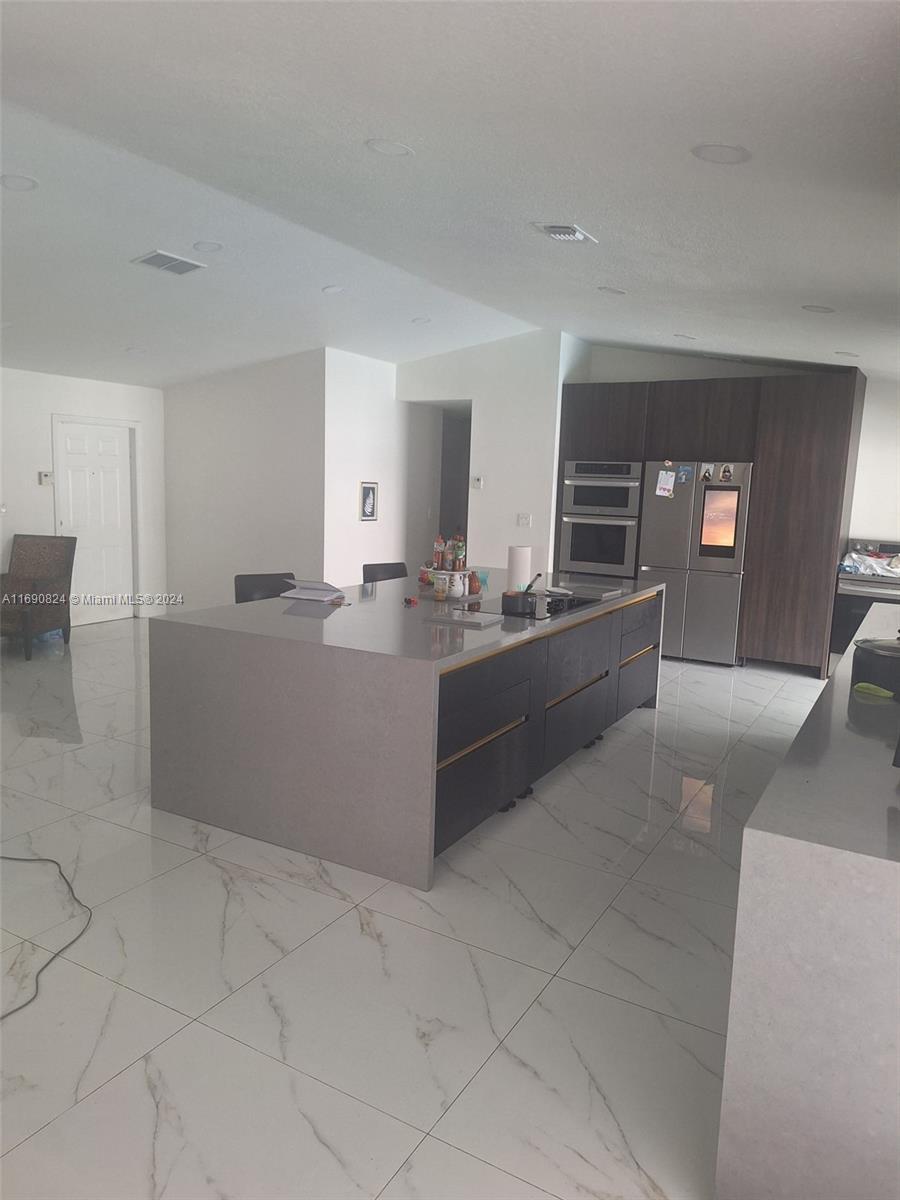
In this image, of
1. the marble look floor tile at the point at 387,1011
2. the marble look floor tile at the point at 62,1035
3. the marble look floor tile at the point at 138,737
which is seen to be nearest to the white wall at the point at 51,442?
the marble look floor tile at the point at 138,737

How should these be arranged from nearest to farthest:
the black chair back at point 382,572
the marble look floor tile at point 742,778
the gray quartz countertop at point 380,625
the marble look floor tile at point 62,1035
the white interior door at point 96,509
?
the marble look floor tile at point 62,1035 < the gray quartz countertop at point 380,625 < the marble look floor tile at point 742,778 < the black chair back at point 382,572 < the white interior door at point 96,509

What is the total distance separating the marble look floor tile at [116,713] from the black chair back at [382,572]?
5.13 feet

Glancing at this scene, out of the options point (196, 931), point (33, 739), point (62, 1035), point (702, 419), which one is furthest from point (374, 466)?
point (62, 1035)

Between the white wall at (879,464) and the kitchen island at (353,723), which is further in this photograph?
the white wall at (879,464)

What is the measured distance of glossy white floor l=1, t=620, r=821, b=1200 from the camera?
174cm

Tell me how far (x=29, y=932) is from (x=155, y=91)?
2.71 m

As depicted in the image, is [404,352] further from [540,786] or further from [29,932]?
[29,932]

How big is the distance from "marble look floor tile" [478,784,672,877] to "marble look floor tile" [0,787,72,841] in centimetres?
175

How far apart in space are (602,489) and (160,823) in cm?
471

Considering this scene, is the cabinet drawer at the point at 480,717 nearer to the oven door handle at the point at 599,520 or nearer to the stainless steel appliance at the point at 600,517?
the stainless steel appliance at the point at 600,517

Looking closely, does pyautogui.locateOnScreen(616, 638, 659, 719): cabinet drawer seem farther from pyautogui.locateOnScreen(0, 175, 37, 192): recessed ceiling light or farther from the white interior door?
the white interior door

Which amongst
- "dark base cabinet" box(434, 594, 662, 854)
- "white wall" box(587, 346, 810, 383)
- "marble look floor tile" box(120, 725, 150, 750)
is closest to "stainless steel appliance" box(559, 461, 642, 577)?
"white wall" box(587, 346, 810, 383)

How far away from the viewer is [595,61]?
1981mm

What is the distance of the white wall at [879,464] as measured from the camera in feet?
22.2
